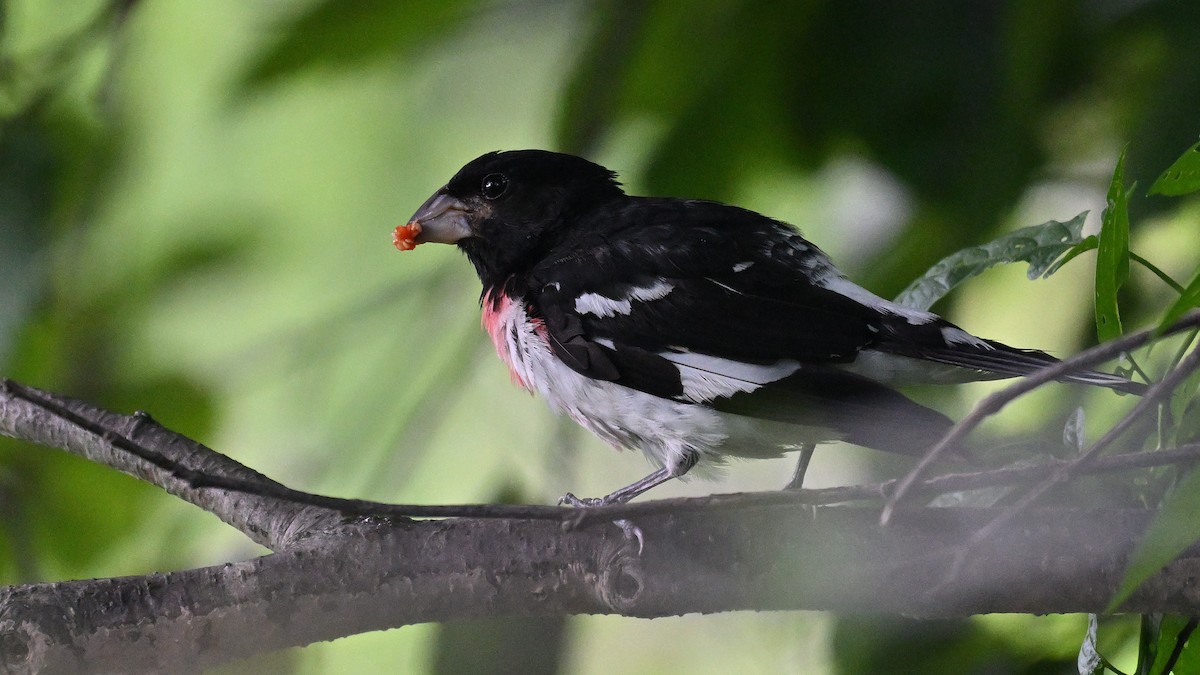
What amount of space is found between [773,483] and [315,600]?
578 mm

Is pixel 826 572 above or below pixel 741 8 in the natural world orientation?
below

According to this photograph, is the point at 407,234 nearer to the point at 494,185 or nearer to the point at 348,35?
the point at 494,185

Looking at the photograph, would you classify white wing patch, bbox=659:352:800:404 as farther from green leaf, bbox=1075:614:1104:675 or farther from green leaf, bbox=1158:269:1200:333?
green leaf, bbox=1158:269:1200:333

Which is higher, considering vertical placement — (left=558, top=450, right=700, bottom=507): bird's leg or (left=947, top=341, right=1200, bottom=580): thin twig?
(left=558, top=450, right=700, bottom=507): bird's leg

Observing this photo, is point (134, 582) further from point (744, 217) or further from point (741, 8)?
point (741, 8)

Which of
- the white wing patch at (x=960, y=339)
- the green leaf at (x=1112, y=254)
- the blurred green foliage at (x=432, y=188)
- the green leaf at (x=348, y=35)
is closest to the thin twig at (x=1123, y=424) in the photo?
the green leaf at (x=1112, y=254)

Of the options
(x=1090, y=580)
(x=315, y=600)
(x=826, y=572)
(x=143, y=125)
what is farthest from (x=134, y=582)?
(x=143, y=125)

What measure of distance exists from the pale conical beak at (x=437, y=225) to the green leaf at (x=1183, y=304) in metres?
0.60

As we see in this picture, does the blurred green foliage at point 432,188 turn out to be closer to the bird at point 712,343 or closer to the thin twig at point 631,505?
the bird at point 712,343

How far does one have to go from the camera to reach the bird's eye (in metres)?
0.83

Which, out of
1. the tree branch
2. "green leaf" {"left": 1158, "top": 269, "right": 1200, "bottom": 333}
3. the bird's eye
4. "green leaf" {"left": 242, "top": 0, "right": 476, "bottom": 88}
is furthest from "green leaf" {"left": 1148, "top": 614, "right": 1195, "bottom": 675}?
"green leaf" {"left": 242, "top": 0, "right": 476, "bottom": 88}

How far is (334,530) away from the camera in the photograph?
518 mm

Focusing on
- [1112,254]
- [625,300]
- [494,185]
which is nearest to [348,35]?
[494,185]

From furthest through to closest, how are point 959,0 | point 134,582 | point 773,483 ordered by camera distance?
point 773,483, point 959,0, point 134,582
